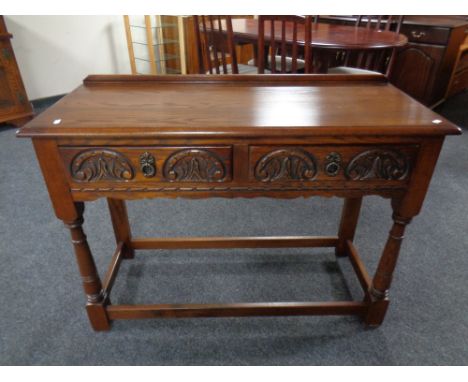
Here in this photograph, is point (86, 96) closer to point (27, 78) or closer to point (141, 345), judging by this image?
point (141, 345)

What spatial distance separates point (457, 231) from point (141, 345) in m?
1.58

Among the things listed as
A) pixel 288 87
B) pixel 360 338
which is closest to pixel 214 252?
pixel 360 338

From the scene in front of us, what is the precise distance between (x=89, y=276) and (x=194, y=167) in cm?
55

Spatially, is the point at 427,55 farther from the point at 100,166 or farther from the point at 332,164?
the point at 100,166

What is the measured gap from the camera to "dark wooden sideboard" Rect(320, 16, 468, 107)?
9.25 ft

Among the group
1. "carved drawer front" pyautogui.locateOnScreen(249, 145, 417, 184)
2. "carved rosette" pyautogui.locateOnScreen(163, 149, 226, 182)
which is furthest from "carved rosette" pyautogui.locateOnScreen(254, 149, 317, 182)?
"carved rosette" pyautogui.locateOnScreen(163, 149, 226, 182)

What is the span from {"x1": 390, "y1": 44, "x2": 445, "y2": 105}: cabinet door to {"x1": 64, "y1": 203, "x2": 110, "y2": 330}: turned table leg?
2.93 metres

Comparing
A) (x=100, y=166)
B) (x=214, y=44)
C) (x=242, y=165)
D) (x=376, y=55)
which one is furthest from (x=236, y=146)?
(x=376, y=55)

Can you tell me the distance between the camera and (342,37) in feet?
7.11

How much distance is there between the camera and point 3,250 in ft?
5.28

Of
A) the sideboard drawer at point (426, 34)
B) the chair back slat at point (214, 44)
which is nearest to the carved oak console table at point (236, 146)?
the chair back slat at point (214, 44)

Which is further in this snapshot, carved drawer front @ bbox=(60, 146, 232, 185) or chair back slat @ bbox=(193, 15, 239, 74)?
chair back slat @ bbox=(193, 15, 239, 74)

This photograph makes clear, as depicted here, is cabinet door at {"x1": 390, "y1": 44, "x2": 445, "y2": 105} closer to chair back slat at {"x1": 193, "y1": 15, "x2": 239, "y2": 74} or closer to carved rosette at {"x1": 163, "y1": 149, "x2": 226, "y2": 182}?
chair back slat at {"x1": 193, "y1": 15, "x2": 239, "y2": 74}
